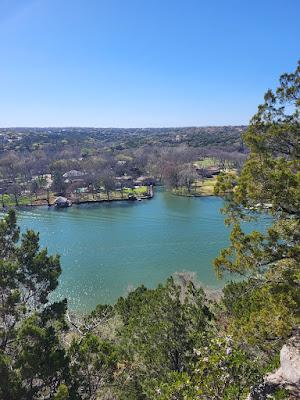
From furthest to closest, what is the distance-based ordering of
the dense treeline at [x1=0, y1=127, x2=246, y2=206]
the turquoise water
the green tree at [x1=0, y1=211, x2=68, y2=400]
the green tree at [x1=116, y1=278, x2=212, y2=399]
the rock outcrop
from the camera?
the dense treeline at [x1=0, y1=127, x2=246, y2=206] → the turquoise water → the green tree at [x1=116, y1=278, x2=212, y2=399] → the green tree at [x1=0, y1=211, x2=68, y2=400] → the rock outcrop

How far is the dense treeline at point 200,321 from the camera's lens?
6.36 m

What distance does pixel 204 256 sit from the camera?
3456 centimetres

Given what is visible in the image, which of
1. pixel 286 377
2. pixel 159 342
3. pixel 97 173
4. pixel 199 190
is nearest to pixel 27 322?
pixel 159 342

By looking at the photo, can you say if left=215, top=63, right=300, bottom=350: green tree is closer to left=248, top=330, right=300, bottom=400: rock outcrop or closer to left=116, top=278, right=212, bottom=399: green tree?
left=248, top=330, right=300, bottom=400: rock outcrop

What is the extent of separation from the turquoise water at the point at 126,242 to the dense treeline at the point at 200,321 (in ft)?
48.8

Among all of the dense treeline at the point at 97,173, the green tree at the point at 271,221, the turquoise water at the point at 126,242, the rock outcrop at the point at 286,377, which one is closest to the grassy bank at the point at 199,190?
the dense treeline at the point at 97,173

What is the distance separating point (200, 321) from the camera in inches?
414

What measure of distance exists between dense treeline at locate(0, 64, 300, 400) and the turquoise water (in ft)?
48.8

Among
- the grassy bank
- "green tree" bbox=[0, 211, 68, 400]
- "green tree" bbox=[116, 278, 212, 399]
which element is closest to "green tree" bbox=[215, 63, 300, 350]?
"green tree" bbox=[116, 278, 212, 399]

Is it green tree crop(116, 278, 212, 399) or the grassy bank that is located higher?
green tree crop(116, 278, 212, 399)

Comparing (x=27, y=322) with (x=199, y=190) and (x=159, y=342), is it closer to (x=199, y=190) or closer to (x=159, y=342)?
(x=159, y=342)

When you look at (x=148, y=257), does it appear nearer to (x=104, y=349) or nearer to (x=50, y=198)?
(x=104, y=349)

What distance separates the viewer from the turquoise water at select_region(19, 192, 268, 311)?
29.2m

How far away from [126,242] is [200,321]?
29972mm
